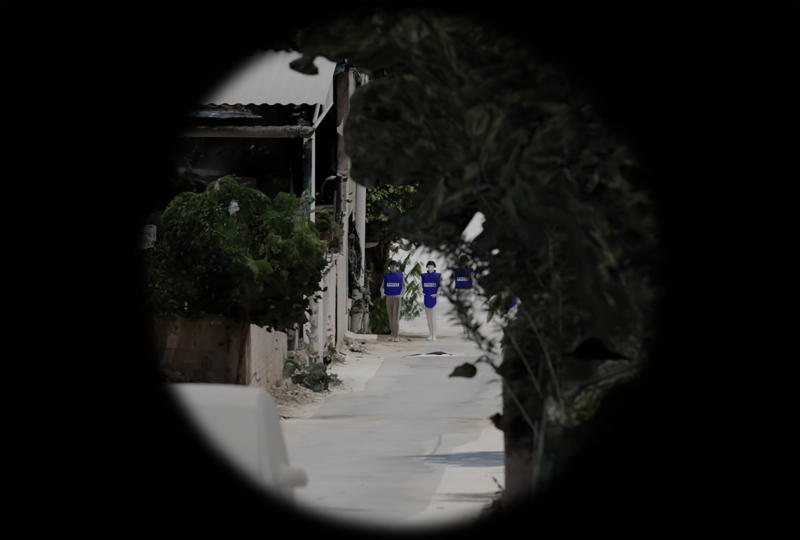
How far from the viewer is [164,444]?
532 centimetres

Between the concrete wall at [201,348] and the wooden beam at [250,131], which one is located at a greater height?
the wooden beam at [250,131]

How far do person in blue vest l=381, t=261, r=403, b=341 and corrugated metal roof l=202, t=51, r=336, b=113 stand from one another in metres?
7.58

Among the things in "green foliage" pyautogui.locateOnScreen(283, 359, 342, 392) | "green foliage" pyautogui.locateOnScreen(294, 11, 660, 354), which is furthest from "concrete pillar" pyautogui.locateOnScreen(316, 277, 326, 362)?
"green foliage" pyautogui.locateOnScreen(294, 11, 660, 354)

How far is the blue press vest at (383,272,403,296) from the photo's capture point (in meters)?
23.0

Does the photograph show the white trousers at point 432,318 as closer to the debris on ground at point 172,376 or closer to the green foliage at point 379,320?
the green foliage at point 379,320

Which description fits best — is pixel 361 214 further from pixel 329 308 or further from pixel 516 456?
pixel 516 456

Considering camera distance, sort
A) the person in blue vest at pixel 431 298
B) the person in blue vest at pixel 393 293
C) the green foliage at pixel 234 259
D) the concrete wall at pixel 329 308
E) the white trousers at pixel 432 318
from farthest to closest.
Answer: the white trousers at pixel 432 318
the person in blue vest at pixel 393 293
the person in blue vest at pixel 431 298
the concrete wall at pixel 329 308
the green foliage at pixel 234 259

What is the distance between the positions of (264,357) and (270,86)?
14.5 feet

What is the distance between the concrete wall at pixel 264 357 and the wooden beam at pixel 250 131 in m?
2.96

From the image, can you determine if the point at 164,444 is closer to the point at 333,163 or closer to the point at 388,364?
the point at 388,364

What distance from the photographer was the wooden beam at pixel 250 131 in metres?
13.9

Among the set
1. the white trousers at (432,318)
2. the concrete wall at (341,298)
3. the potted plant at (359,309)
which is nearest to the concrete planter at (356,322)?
the potted plant at (359,309)

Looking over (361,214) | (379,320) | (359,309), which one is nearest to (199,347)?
(359,309)

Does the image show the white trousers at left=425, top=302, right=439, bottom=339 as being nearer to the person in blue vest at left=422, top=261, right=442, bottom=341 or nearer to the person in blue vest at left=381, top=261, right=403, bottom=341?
the person in blue vest at left=422, top=261, right=442, bottom=341
